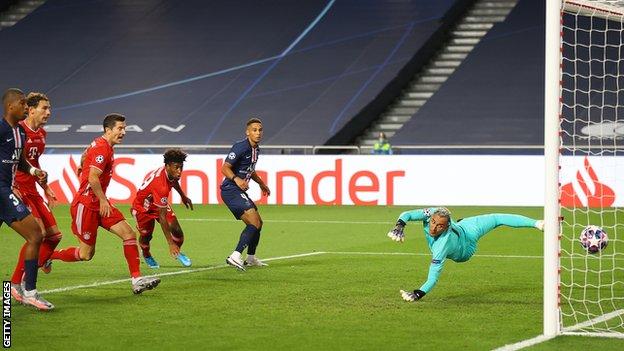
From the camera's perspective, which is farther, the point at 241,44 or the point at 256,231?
the point at 241,44

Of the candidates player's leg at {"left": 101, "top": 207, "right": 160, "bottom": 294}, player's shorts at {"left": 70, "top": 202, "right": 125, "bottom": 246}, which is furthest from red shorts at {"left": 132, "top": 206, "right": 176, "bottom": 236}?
player's leg at {"left": 101, "top": 207, "right": 160, "bottom": 294}

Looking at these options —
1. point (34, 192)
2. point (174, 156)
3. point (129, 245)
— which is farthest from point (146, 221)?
point (129, 245)

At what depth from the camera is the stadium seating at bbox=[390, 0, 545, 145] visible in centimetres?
3278

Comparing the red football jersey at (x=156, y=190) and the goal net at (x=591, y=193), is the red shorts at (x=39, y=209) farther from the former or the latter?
the goal net at (x=591, y=193)

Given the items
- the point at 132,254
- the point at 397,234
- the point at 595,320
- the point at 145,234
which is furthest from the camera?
the point at 145,234

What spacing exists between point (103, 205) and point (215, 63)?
26.5 meters

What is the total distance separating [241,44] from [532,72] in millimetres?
9427

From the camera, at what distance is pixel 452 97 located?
3456 centimetres

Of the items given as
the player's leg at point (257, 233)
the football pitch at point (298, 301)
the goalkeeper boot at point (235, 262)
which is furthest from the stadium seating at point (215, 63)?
the goalkeeper boot at point (235, 262)

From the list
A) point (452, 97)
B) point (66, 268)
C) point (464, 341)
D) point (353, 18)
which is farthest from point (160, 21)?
point (464, 341)

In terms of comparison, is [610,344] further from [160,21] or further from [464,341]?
[160,21]

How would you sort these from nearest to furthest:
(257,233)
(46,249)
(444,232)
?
1. (444,232)
2. (46,249)
3. (257,233)

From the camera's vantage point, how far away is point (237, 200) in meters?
14.8

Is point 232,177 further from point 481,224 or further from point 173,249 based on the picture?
point 481,224
